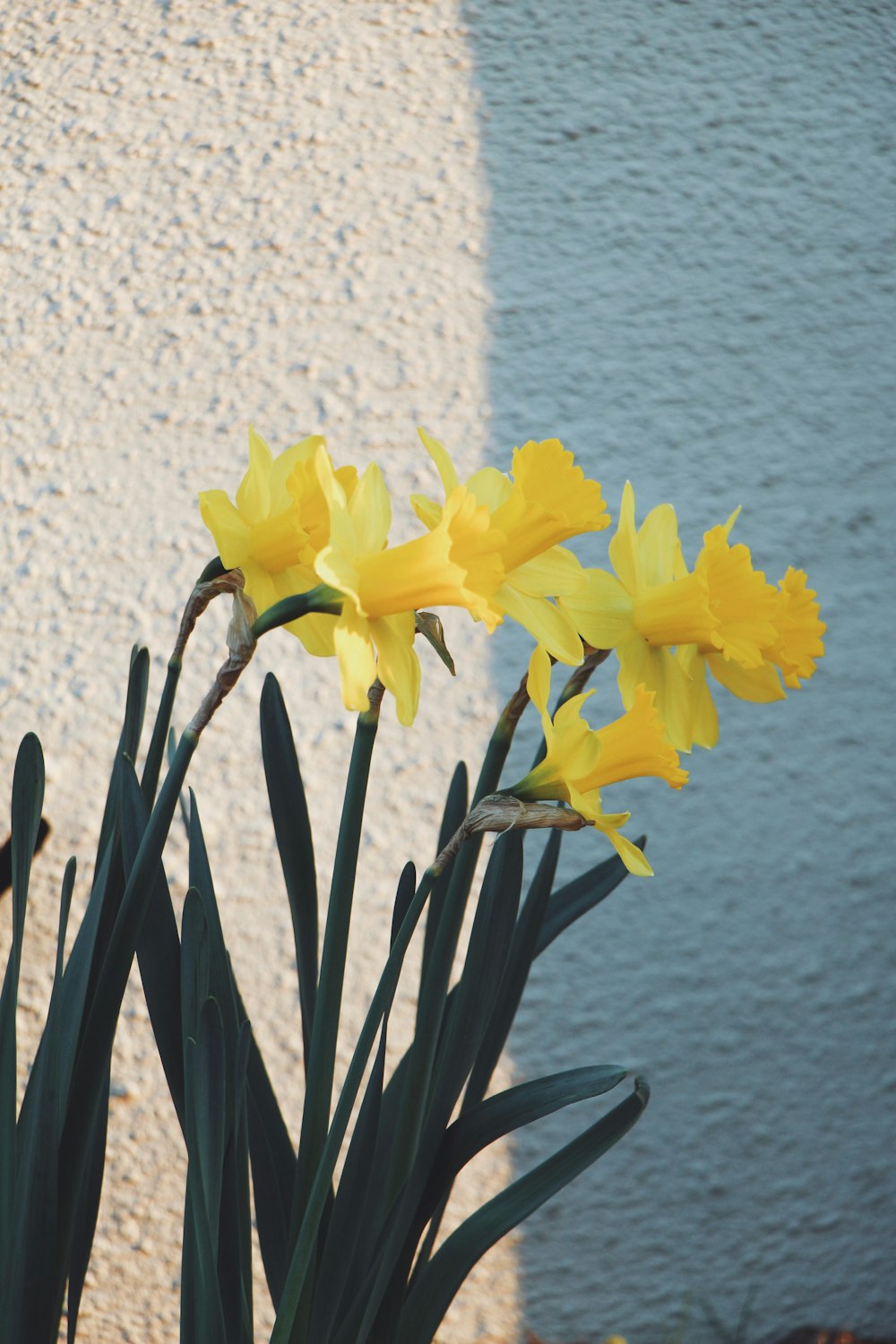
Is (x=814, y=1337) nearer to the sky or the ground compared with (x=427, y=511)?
nearer to the ground

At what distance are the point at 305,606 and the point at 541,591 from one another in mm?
80

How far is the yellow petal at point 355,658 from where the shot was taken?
26 centimetres

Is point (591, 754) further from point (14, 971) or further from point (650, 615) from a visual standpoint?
point (14, 971)

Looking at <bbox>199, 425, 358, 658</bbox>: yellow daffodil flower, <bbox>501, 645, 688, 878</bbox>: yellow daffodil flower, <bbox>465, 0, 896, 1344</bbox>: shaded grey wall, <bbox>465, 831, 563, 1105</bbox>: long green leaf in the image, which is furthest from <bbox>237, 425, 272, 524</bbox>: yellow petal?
<bbox>465, 0, 896, 1344</bbox>: shaded grey wall

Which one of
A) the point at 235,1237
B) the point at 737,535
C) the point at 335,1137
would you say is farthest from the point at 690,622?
the point at 737,535

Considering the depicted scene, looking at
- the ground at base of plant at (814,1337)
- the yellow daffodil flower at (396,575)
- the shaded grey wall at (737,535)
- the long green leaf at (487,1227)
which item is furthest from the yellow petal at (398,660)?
the ground at base of plant at (814,1337)

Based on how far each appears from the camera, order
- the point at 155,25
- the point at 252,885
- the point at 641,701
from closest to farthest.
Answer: the point at 641,701 < the point at 252,885 < the point at 155,25

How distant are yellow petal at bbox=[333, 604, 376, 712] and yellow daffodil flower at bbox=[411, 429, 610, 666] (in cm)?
4

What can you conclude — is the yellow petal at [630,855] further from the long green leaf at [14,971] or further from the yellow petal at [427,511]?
the long green leaf at [14,971]

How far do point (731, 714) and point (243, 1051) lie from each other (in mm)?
655

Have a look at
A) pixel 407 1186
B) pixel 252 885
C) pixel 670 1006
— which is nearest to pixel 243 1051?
pixel 407 1186

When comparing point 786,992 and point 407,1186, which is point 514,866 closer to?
point 407,1186

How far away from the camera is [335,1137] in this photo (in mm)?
345

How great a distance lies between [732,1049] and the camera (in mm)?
893
